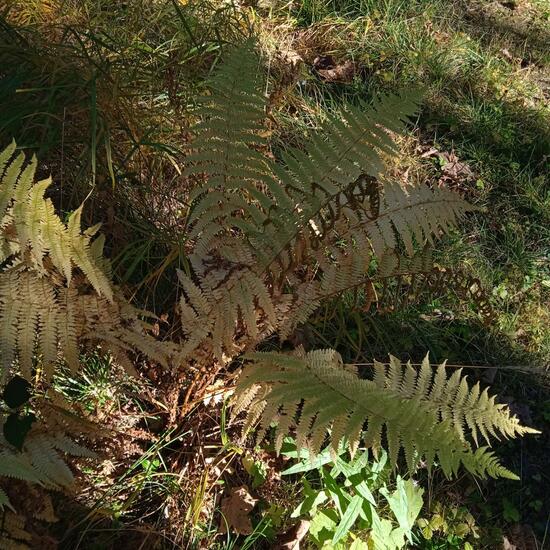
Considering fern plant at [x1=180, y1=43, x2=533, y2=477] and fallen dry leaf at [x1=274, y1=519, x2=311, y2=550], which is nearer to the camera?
fern plant at [x1=180, y1=43, x2=533, y2=477]

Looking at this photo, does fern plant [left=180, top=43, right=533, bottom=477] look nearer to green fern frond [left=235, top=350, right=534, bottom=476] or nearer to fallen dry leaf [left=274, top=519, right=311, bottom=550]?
green fern frond [left=235, top=350, right=534, bottom=476]

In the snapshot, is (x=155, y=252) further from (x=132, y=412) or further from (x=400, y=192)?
(x=400, y=192)

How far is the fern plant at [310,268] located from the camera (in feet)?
5.40

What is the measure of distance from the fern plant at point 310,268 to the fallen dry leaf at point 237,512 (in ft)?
0.95

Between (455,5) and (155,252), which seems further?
(455,5)

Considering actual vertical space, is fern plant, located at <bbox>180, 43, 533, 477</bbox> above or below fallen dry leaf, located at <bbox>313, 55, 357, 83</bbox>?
below

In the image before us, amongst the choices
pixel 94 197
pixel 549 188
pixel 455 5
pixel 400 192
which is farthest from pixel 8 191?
pixel 455 5

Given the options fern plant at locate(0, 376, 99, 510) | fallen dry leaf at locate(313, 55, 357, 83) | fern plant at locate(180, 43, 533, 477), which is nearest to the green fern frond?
fern plant at locate(180, 43, 533, 477)

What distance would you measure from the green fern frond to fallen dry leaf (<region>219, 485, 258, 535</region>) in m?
0.38

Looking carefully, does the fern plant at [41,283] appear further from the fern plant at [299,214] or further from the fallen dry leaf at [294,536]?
the fallen dry leaf at [294,536]

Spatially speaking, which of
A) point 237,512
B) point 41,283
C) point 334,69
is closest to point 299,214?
point 41,283

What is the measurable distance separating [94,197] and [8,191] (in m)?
0.80

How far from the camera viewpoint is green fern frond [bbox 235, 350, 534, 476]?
1529mm

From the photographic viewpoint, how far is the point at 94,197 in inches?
93.7
